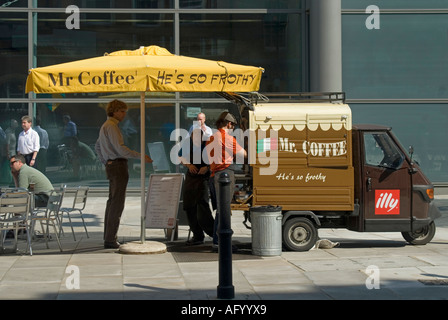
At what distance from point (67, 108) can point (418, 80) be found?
8320mm

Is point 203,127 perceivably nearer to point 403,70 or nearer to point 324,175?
point 324,175

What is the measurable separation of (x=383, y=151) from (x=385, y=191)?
23.1 inches

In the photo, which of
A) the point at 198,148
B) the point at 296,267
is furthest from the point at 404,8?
the point at 296,267

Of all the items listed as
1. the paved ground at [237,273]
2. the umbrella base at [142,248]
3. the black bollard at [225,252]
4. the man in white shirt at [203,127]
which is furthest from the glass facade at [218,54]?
the black bollard at [225,252]

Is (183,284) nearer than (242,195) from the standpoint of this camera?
Yes

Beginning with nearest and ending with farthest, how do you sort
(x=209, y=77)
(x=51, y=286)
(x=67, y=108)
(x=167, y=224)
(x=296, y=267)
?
(x=51, y=286) < (x=296, y=267) < (x=209, y=77) < (x=167, y=224) < (x=67, y=108)

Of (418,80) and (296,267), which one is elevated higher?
(418,80)

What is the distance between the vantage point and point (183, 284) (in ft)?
27.0

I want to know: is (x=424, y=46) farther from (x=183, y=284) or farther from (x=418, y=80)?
(x=183, y=284)

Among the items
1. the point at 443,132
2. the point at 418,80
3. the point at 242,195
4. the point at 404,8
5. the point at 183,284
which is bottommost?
the point at 183,284

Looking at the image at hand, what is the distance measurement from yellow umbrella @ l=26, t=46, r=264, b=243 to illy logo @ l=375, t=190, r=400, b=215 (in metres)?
2.37

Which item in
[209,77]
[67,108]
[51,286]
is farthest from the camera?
[67,108]

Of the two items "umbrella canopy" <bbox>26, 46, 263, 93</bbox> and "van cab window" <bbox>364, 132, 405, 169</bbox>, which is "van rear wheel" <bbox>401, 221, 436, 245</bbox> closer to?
"van cab window" <bbox>364, 132, 405, 169</bbox>

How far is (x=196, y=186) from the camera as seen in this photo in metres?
11.2
